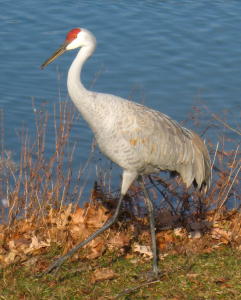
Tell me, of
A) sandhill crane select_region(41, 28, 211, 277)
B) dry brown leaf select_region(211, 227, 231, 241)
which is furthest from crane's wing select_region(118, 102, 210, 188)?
dry brown leaf select_region(211, 227, 231, 241)

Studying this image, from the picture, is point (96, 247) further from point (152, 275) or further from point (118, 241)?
point (152, 275)

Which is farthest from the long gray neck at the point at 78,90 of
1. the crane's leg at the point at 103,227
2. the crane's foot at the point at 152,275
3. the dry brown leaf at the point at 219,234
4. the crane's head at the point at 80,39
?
the dry brown leaf at the point at 219,234

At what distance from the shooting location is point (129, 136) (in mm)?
5762

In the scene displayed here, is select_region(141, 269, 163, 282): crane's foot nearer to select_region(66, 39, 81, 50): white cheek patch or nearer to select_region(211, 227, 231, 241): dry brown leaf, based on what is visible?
select_region(211, 227, 231, 241): dry brown leaf

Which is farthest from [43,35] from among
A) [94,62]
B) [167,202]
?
[167,202]

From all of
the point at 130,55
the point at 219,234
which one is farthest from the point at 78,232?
the point at 130,55

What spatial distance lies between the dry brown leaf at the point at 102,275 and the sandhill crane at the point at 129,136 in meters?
0.27

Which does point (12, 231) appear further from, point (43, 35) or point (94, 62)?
point (43, 35)

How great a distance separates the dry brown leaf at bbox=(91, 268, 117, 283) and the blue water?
2962 mm

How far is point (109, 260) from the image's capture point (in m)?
6.04

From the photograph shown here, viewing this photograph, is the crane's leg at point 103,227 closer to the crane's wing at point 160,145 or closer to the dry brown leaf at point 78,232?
the crane's wing at point 160,145

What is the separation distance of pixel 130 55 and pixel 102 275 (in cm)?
598

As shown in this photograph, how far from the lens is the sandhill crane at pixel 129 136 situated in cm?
571

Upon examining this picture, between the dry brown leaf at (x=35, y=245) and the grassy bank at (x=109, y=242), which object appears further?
the dry brown leaf at (x=35, y=245)
